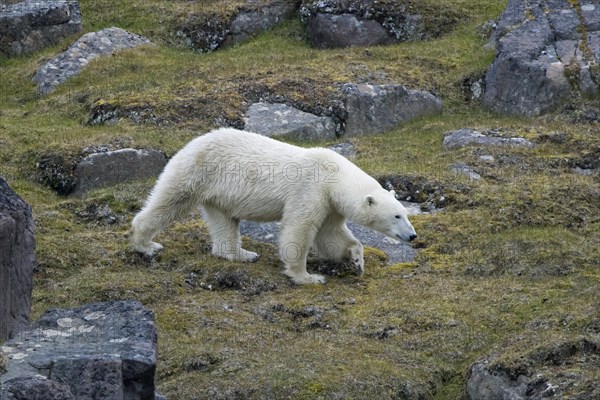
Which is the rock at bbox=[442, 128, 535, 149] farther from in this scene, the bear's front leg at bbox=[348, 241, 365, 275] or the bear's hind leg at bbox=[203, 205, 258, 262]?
the bear's hind leg at bbox=[203, 205, 258, 262]

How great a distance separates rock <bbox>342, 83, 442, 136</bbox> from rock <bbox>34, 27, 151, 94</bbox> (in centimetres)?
634

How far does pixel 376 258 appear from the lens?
14.5 metres

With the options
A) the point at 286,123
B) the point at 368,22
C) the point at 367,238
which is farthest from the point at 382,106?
the point at 367,238

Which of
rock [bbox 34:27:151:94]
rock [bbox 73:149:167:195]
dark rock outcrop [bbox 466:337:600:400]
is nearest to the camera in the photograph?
dark rock outcrop [bbox 466:337:600:400]

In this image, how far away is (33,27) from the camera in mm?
26078

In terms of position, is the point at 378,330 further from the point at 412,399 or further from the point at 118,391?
the point at 118,391

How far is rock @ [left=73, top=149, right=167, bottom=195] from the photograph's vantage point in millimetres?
18156

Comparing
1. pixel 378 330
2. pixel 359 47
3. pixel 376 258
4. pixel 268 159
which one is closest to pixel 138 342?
pixel 378 330

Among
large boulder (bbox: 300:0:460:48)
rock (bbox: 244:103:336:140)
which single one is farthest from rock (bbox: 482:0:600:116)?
rock (bbox: 244:103:336:140)

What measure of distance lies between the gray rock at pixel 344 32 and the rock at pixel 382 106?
11.9ft

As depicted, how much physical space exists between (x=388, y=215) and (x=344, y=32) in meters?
13.3

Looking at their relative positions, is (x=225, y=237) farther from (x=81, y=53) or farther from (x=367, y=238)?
(x=81, y=53)

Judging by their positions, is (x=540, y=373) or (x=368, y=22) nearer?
(x=540, y=373)

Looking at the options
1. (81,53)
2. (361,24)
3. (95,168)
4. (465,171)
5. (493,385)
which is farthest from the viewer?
(361,24)
